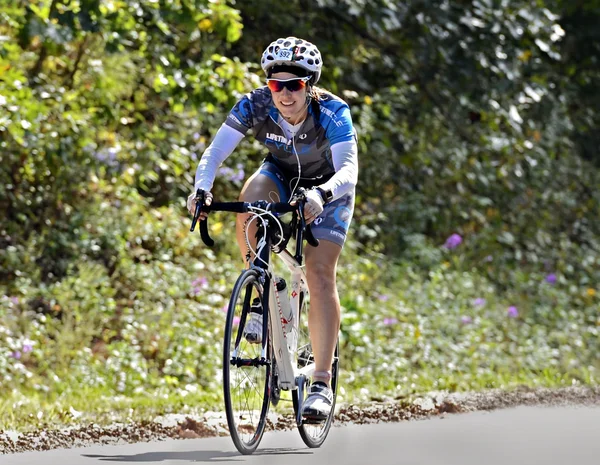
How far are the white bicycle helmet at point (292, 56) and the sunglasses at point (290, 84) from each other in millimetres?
75

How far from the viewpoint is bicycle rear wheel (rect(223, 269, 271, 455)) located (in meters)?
6.35

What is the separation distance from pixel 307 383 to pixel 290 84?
1819 millimetres

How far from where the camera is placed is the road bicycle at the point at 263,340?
648cm

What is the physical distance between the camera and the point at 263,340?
21.8 ft

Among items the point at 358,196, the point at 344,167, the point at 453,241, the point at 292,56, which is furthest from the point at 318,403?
the point at 358,196

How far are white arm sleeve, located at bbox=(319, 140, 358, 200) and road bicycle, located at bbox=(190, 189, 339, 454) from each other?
0.95ft

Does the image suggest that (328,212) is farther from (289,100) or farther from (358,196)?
(358,196)

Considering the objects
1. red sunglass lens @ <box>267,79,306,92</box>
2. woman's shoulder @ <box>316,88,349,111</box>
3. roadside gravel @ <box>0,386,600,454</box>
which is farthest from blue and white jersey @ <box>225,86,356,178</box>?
roadside gravel @ <box>0,386,600,454</box>

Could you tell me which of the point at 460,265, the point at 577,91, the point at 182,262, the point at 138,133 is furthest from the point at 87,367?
the point at 577,91

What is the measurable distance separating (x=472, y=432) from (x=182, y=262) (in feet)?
14.9

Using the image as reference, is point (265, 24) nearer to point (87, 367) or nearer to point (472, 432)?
point (87, 367)

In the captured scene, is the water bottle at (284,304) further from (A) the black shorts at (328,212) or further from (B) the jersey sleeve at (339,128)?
(B) the jersey sleeve at (339,128)

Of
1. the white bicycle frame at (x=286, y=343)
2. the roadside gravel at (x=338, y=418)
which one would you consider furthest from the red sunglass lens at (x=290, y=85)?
the roadside gravel at (x=338, y=418)

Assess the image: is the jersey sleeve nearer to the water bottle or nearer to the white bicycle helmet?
the white bicycle helmet
